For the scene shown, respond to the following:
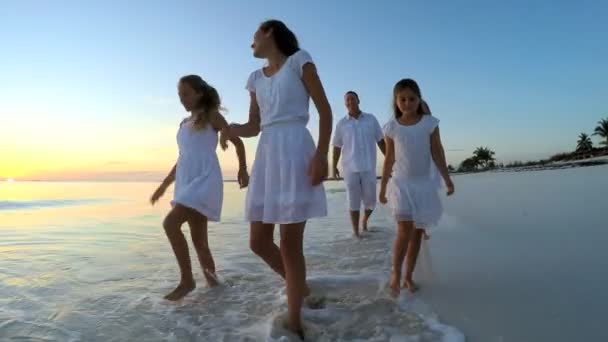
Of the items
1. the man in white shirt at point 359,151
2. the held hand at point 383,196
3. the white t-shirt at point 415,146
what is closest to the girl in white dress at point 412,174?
the white t-shirt at point 415,146

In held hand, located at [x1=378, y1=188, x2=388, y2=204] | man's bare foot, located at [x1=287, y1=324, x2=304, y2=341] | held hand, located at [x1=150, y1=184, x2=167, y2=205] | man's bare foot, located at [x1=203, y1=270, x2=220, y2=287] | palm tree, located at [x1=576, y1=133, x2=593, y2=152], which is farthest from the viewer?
palm tree, located at [x1=576, y1=133, x2=593, y2=152]

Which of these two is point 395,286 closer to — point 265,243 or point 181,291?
point 265,243

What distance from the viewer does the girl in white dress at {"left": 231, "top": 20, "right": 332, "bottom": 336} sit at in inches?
99.0

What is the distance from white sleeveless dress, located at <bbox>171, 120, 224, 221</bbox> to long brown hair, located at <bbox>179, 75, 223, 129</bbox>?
72 millimetres

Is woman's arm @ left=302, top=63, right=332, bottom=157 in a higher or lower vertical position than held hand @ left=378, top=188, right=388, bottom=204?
higher

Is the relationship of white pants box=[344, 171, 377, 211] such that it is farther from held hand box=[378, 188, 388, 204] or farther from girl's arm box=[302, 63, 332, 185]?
girl's arm box=[302, 63, 332, 185]

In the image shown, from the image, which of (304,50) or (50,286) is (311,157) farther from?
(50,286)

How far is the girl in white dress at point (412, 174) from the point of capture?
11.4ft

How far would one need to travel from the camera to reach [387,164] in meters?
3.77

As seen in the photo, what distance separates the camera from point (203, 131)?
12.5 feet

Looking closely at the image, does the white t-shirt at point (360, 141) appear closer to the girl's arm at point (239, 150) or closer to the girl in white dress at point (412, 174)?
the girl in white dress at point (412, 174)

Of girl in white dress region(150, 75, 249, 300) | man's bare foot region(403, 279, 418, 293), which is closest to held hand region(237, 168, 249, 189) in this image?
girl in white dress region(150, 75, 249, 300)

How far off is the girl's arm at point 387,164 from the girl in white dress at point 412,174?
0.04 meters

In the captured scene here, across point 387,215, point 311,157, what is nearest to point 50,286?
point 311,157
